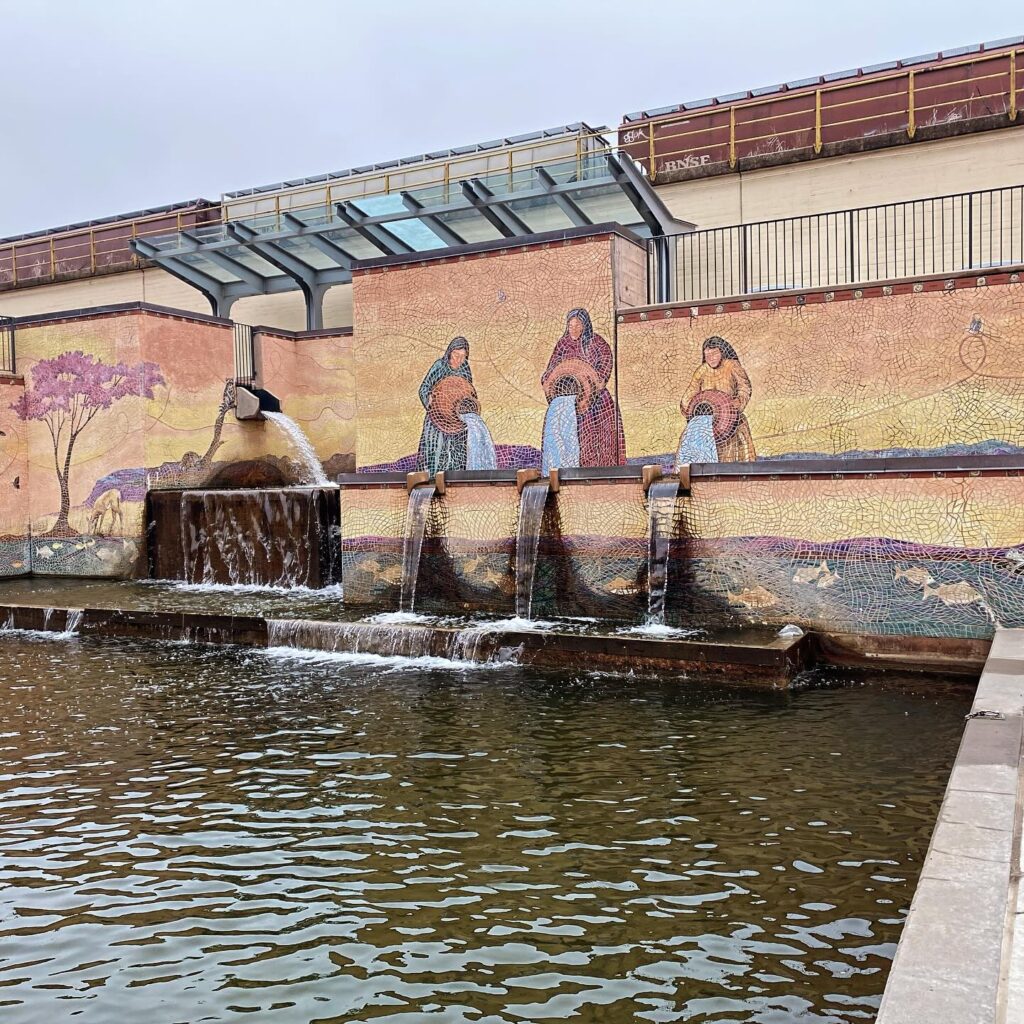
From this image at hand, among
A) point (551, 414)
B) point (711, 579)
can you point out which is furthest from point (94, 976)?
point (551, 414)

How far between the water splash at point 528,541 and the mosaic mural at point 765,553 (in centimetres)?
11

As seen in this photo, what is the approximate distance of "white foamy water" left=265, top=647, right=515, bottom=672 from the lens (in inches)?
356

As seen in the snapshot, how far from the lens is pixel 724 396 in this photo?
1118 cm

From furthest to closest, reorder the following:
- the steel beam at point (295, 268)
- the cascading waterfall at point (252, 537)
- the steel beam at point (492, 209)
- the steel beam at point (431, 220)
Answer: the steel beam at point (295, 268)
the steel beam at point (431, 220)
the steel beam at point (492, 209)
the cascading waterfall at point (252, 537)

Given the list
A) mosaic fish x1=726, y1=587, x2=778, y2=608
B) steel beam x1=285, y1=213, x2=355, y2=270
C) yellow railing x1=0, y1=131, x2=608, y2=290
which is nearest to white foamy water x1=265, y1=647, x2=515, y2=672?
mosaic fish x1=726, y1=587, x2=778, y2=608

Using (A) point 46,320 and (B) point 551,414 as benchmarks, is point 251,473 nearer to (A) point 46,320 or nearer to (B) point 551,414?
(A) point 46,320

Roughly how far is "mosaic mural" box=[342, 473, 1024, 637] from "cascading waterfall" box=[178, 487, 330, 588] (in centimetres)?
233

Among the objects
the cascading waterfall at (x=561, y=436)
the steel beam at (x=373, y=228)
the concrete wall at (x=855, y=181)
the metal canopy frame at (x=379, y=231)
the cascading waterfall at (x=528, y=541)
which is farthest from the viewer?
the steel beam at (x=373, y=228)

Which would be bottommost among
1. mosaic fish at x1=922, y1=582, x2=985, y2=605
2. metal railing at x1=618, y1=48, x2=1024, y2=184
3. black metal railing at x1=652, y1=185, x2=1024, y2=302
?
mosaic fish at x1=922, y1=582, x2=985, y2=605

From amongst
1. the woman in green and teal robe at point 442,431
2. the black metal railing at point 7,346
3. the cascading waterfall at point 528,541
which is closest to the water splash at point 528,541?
the cascading waterfall at point 528,541

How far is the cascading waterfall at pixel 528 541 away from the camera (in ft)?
35.7

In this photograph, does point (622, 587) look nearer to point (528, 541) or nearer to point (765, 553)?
point (528, 541)

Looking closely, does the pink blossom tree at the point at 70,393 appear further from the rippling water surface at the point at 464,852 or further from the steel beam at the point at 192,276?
the rippling water surface at the point at 464,852

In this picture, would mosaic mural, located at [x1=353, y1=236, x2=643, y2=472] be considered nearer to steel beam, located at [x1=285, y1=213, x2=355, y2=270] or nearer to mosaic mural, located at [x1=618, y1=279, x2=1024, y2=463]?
mosaic mural, located at [x1=618, y1=279, x2=1024, y2=463]
